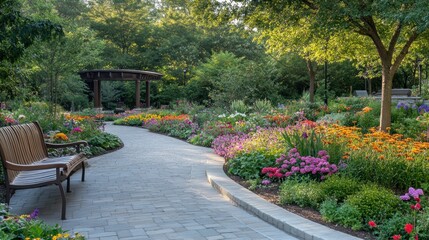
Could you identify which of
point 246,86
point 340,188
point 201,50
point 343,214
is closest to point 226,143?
point 340,188

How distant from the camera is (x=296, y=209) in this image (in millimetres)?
4781

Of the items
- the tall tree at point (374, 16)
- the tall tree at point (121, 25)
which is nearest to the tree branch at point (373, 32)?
the tall tree at point (374, 16)

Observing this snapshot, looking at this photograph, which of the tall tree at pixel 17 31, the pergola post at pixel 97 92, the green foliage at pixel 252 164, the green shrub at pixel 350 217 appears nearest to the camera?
the green shrub at pixel 350 217

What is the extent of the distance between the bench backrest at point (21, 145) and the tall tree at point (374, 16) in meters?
5.97

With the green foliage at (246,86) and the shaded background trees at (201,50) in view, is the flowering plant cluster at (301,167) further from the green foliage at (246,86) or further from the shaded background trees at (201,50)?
the green foliage at (246,86)

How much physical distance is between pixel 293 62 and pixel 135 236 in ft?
82.5

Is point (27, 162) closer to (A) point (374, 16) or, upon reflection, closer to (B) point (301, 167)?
(B) point (301, 167)

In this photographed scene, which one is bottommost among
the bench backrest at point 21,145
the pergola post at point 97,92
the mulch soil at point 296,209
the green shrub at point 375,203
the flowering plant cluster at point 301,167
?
the mulch soil at point 296,209

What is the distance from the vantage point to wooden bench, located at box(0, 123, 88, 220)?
4.61 metres

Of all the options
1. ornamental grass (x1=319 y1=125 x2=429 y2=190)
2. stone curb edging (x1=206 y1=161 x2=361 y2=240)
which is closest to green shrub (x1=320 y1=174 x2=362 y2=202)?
ornamental grass (x1=319 y1=125 x2=429 y2=190)

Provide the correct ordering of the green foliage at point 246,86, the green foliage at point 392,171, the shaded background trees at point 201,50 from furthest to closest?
the green foliage at point 246,86, the shaded background trees at point 201,50, the green foliage at point 392,171

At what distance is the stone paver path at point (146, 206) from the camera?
13.8 ft

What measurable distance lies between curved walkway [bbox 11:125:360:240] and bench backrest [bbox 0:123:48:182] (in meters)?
0.58

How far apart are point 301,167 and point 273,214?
1.44 m
